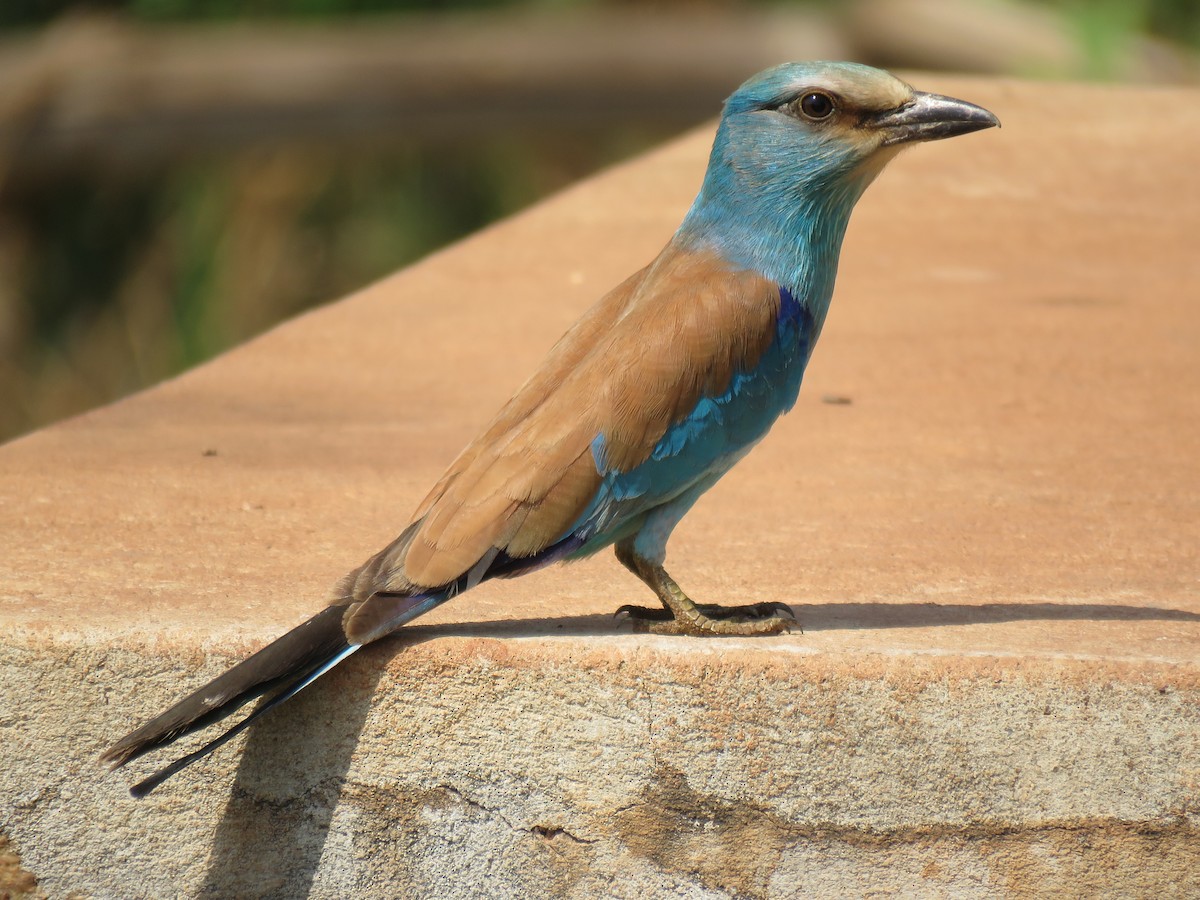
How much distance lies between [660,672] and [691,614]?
29 cm

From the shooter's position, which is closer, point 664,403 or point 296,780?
point 296,780

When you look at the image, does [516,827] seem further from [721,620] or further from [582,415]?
[582,415]

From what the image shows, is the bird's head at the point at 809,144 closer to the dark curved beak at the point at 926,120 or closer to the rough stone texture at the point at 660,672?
the dark curved beak at the point at 926,120

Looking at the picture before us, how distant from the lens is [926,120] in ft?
9.70

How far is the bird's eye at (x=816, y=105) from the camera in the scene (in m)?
2.98

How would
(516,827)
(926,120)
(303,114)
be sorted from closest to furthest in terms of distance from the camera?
(516,827), (926,120), (303,114)

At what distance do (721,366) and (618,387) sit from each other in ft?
0.64

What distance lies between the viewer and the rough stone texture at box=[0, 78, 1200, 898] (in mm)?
2475

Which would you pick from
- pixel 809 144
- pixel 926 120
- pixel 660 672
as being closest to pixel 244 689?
pixel 660 672

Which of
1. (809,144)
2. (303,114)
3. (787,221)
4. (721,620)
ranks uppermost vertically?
(809,144)

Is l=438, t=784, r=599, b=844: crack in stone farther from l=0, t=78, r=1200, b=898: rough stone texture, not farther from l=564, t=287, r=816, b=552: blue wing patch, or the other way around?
l=564, t=287, r=816, b=552: blue wing patch

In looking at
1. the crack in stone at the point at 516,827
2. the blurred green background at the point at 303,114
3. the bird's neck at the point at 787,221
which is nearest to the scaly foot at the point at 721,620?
the crack in stone at the point at 516,827

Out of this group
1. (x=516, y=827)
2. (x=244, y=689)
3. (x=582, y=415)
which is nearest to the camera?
(x=244, y=689)

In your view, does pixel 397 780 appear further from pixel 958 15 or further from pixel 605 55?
pixel 958 15
